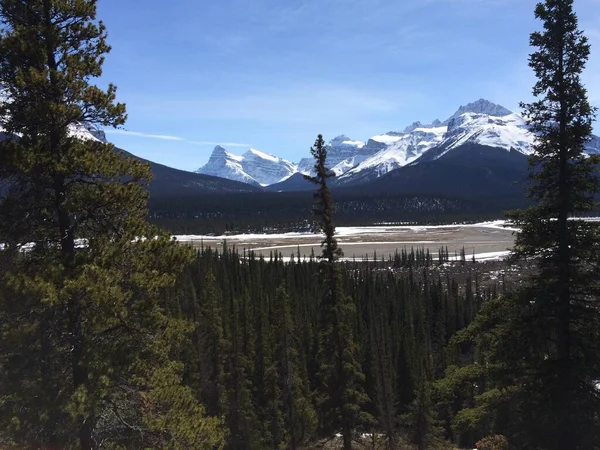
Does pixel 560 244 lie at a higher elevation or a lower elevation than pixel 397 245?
higher

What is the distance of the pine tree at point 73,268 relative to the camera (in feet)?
28.1

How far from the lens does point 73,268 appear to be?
892cm

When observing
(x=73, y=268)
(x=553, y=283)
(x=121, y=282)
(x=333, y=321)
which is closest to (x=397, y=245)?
(x=333, y=321)

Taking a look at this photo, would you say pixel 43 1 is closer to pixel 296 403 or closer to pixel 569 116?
pixel 569 116

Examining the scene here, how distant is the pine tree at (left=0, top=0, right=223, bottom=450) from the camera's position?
8562 mm

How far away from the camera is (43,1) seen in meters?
9.35

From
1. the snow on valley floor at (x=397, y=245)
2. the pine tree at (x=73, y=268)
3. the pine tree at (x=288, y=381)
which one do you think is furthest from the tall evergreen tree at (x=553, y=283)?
the snow on valley floor at (x=397, y=245)

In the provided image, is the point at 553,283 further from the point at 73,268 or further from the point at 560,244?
the point at 73,268

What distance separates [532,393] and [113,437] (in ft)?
33.8

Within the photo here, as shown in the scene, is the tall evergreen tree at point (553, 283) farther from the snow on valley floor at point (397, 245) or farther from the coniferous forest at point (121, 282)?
the snow on valley floor at point (397, 245)

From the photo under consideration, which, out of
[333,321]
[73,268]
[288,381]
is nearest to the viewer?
[73,268]

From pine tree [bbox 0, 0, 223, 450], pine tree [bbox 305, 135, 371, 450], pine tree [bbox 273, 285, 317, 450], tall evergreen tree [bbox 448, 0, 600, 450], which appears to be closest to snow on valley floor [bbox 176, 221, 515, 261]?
pine tree [bbox 273, 285, 317, 450]

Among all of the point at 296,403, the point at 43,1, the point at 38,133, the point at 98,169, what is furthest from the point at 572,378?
the point at 296,403

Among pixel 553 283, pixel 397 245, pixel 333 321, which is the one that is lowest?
pixel 397 245
